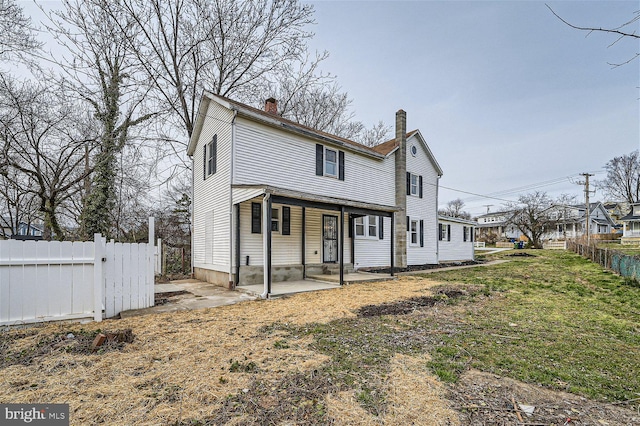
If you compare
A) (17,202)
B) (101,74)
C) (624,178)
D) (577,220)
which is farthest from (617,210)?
(17,202)

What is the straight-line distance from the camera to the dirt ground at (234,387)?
7.99ft

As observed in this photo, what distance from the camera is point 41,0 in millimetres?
9969

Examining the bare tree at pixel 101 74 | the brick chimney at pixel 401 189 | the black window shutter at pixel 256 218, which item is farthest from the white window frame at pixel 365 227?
the bare tree at pixel 101 74

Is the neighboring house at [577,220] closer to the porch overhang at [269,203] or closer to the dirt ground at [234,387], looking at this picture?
the porch overhang at [269,203]

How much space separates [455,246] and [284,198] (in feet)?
50.5

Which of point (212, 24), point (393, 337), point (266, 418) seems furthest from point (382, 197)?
point (266, 418)

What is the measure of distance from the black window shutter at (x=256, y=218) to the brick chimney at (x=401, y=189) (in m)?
7.94

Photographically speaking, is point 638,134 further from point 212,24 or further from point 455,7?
point 212,24

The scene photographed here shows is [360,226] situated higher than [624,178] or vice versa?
[624,178]

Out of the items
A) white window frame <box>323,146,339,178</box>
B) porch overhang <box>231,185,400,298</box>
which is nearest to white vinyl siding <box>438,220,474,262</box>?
white window frame <box>323,146,339,178</box>

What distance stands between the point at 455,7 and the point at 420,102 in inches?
359

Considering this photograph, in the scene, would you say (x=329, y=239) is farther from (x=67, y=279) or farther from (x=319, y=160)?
(x=67, y=279)

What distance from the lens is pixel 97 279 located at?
5297 mm

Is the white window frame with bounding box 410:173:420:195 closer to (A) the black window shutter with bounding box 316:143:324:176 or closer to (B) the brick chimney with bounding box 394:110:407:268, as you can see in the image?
(B) the brick chimney with bounding box 394:110:407:268
